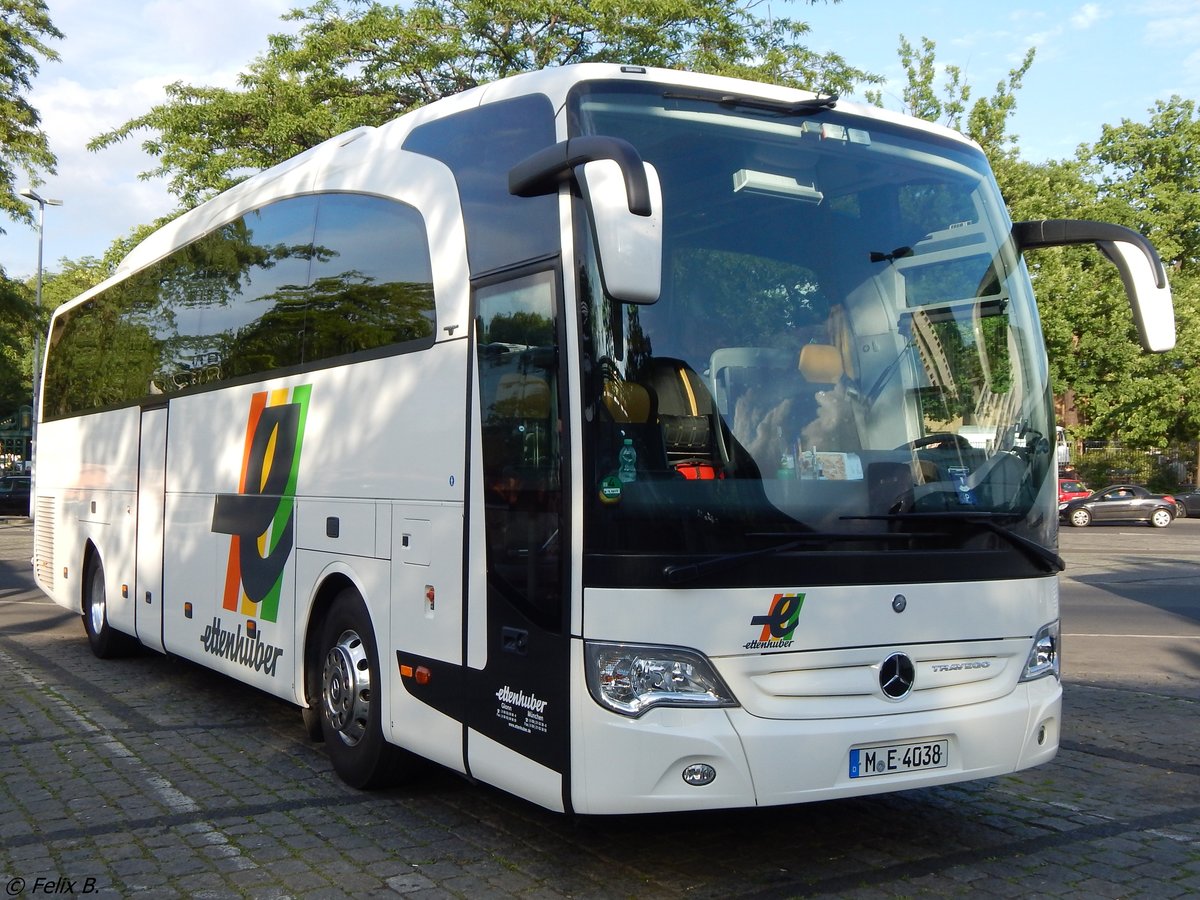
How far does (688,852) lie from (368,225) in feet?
12.3

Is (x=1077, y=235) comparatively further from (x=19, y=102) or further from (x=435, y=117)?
(x=19, y=102)

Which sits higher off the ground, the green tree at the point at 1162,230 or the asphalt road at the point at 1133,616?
the green tree at the point at 1162,230

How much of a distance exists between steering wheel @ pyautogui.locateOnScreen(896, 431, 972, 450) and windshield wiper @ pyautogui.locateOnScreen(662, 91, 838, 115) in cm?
158

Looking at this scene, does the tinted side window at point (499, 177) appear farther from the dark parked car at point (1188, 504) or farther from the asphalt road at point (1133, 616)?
the dark parked car at point (1188, 504)

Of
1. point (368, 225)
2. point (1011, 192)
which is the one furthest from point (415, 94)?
point (1011, 192)

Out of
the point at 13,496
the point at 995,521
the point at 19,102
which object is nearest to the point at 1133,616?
the point at 995,521

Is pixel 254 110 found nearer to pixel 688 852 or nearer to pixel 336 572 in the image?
pixel 336 572

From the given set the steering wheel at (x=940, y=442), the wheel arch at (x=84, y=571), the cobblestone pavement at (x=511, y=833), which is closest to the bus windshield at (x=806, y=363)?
the steering wheel at (x=940, y=442)

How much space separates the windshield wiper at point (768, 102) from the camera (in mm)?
5434

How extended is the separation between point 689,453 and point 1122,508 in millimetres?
38646

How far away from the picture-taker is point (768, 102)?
5625 mm

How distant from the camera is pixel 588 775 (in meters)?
4.83

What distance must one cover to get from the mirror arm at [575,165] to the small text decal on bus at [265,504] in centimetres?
296

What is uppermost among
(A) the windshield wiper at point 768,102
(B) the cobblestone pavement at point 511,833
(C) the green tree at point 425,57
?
(C) the green tree at point 425,57
